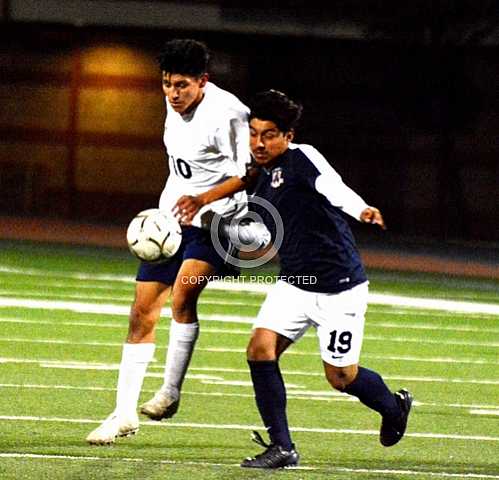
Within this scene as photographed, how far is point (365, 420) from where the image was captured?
9.27 m

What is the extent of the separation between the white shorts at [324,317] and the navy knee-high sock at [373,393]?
174 millimetres

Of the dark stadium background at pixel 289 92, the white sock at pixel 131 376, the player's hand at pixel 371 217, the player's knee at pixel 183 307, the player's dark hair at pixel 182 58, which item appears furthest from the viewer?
the dark stadium background at pixel 289 92

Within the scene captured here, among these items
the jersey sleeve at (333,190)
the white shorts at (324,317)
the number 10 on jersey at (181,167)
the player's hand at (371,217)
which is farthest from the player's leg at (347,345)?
the number 10 on jersey at (181,167)

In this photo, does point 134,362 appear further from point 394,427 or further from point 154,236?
point 394,427

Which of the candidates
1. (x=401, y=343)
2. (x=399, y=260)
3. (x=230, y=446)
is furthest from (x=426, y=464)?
(x=399, y=260)

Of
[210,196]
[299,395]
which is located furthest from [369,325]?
[210,196]

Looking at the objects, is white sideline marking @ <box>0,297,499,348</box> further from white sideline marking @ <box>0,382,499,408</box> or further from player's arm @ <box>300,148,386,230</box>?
player's arm @ <box>300,148,386,230</box>

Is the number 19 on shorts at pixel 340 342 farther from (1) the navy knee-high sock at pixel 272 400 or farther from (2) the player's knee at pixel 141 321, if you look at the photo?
(2) the player's knee at pixel 141 321

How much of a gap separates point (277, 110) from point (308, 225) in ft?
1.87

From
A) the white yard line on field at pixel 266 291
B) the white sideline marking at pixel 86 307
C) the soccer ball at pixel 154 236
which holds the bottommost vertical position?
the white yard line on field at pixel 266 291

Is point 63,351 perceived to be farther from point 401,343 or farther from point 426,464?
point 426,464

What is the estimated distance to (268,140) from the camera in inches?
296

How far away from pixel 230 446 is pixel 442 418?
1760 millimetres

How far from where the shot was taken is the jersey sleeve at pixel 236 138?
336 inches
